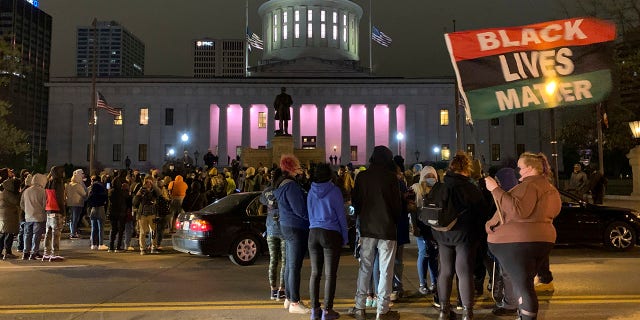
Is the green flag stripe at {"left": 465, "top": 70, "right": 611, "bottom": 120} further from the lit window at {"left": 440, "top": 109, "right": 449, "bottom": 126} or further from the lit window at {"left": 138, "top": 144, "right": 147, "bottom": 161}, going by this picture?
the lit window at {"left": 138, "top": 144, "right": 147, "bottom": 161}

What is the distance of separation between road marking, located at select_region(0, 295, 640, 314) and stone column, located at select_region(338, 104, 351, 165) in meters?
66.5

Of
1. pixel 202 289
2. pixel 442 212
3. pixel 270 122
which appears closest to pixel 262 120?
pixel 270 122

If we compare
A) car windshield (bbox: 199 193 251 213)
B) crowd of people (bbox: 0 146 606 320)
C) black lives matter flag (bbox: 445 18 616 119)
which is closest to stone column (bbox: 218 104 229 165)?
car windshield (bbox: 199 193 251 213)

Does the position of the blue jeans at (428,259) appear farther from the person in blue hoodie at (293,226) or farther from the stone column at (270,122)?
the stone column at (270,122)

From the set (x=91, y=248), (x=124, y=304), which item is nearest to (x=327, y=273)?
(x=124, y=304)

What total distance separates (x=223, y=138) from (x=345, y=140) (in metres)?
17.2

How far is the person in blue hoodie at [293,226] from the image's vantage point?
6781 mm

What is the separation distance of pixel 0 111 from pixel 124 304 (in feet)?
104

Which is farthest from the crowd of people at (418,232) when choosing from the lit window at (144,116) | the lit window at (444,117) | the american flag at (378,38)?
the lit window at (144,116)

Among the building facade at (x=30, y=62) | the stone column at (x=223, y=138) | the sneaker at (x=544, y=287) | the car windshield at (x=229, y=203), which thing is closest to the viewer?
the sneaker at (x=544, y=287)

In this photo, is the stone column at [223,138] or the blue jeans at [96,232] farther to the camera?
the stone column at [223,138]

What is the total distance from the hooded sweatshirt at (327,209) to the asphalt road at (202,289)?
1.23 m

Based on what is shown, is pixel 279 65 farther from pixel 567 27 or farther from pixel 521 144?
pixel 567 27

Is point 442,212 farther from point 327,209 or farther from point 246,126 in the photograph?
point 246,126
